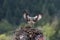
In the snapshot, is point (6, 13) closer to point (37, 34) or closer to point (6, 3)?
point (6, 3)

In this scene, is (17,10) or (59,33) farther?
(17,10)

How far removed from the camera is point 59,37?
20188mm

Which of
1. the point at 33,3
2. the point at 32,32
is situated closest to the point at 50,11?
the point at 33,3

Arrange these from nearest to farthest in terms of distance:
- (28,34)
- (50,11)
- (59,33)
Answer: (28,34), (59,33), (50,11)

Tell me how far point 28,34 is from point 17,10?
28.4m

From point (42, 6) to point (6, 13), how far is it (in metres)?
3.01

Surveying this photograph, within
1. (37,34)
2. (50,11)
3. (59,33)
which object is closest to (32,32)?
(37,34)

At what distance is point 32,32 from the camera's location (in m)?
3.22

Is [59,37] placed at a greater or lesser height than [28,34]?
lesser

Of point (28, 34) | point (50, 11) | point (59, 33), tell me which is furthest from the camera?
point (50, 11)

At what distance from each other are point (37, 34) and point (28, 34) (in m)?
0.08

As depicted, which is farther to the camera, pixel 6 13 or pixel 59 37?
pixel 6 13

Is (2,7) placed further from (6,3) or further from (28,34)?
(28,34)

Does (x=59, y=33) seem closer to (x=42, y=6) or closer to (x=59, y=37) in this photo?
(x=59, y=37)
